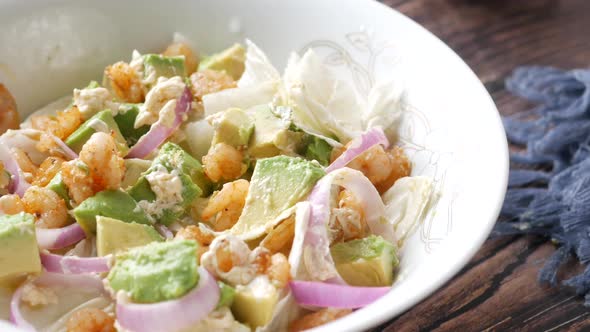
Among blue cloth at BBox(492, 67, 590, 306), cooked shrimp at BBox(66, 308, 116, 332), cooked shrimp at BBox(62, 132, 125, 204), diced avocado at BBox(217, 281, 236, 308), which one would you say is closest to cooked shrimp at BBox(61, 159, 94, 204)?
cooked shrimp at BBox(62, 132, 125, 204)

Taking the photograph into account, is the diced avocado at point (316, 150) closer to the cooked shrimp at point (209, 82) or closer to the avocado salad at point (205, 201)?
the avocado salad at point (205, 201)

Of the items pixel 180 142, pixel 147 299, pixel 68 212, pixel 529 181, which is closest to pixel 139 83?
pixel 180 142

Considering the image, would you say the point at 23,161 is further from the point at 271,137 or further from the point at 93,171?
the point at 271,137

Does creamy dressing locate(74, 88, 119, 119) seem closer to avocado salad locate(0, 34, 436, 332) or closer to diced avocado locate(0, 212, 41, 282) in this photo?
avocado salad locate(0, 34, 436, 332)

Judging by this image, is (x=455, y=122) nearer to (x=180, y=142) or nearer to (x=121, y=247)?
(x=180, y=142)

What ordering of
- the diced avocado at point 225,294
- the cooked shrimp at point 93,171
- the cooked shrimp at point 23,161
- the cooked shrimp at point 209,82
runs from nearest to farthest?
the diced avocado at point 225,294 → the cooked shrimp at point 93,171 → the cooked shrimp at point 23,161 → the cooked shrimp at point 209,82

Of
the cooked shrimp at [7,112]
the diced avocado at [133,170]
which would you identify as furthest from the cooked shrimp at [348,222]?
the cooked shrimp at [7,112]
